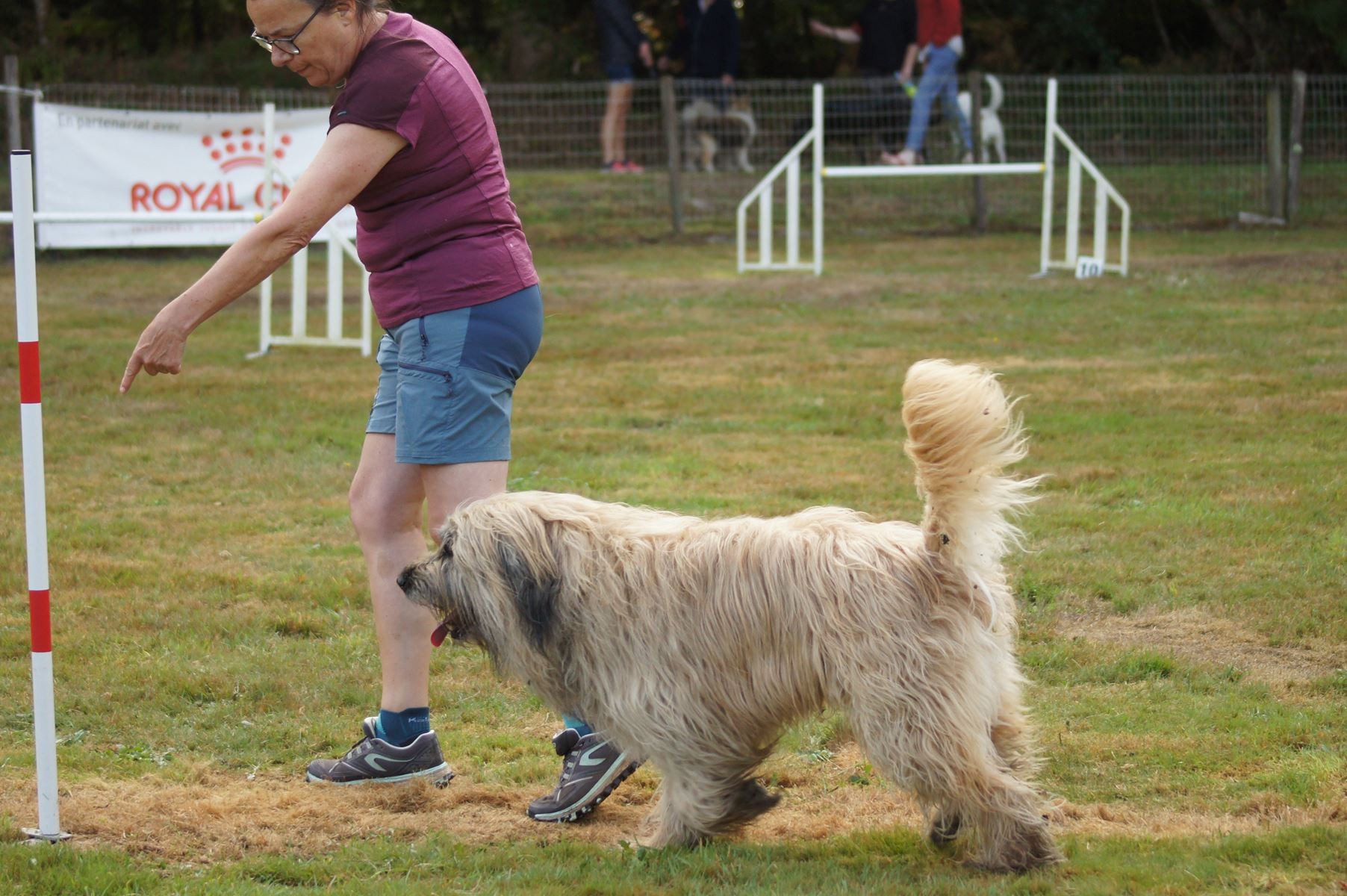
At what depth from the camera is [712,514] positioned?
621 cm

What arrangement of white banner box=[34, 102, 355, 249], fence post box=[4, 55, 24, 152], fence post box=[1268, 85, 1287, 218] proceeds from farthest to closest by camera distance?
fence post box=[1268, 85, 1287, 218], fence post box=[4, 55, 24, 152], white banner box=[34, 102, 355, 249]

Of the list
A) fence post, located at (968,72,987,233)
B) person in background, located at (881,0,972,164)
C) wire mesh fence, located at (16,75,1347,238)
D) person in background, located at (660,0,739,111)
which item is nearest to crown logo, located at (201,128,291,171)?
wire mesh fence, located at (16,75,1347,238)

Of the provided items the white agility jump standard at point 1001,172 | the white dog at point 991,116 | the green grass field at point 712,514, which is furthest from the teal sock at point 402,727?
the white dog at point 991,116

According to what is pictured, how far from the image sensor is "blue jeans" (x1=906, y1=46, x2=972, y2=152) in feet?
54.5

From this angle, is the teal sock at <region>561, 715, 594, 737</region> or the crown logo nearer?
the teal sock at <region>561, 715, 594, 737</region>

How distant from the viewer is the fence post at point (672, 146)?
17.0m

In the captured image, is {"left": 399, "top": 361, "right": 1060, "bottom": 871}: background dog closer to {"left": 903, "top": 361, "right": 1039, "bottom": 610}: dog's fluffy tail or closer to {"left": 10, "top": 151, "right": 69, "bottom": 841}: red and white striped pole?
{"left": 903, "top": 361, "right": 1039, "bottom": 610}: dog's fluffy tail

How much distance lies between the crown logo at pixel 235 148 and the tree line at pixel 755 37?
9195 millimetres

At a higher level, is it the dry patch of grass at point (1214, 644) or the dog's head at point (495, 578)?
the dog's head at point (495, 578)

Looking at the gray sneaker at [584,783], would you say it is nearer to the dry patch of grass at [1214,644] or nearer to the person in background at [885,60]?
the dry patch of grass at [1214,644]

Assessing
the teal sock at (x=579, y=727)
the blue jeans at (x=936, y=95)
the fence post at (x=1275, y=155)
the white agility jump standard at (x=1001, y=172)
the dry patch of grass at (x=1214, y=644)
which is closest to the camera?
the teal sock at (x=579, y=727)

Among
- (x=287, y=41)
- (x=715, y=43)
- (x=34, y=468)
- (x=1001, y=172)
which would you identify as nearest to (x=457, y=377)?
(x=287, y=41)

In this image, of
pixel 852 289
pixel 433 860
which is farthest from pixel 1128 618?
pixel 852 289

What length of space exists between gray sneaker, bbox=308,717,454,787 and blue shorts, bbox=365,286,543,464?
2.62 feet
